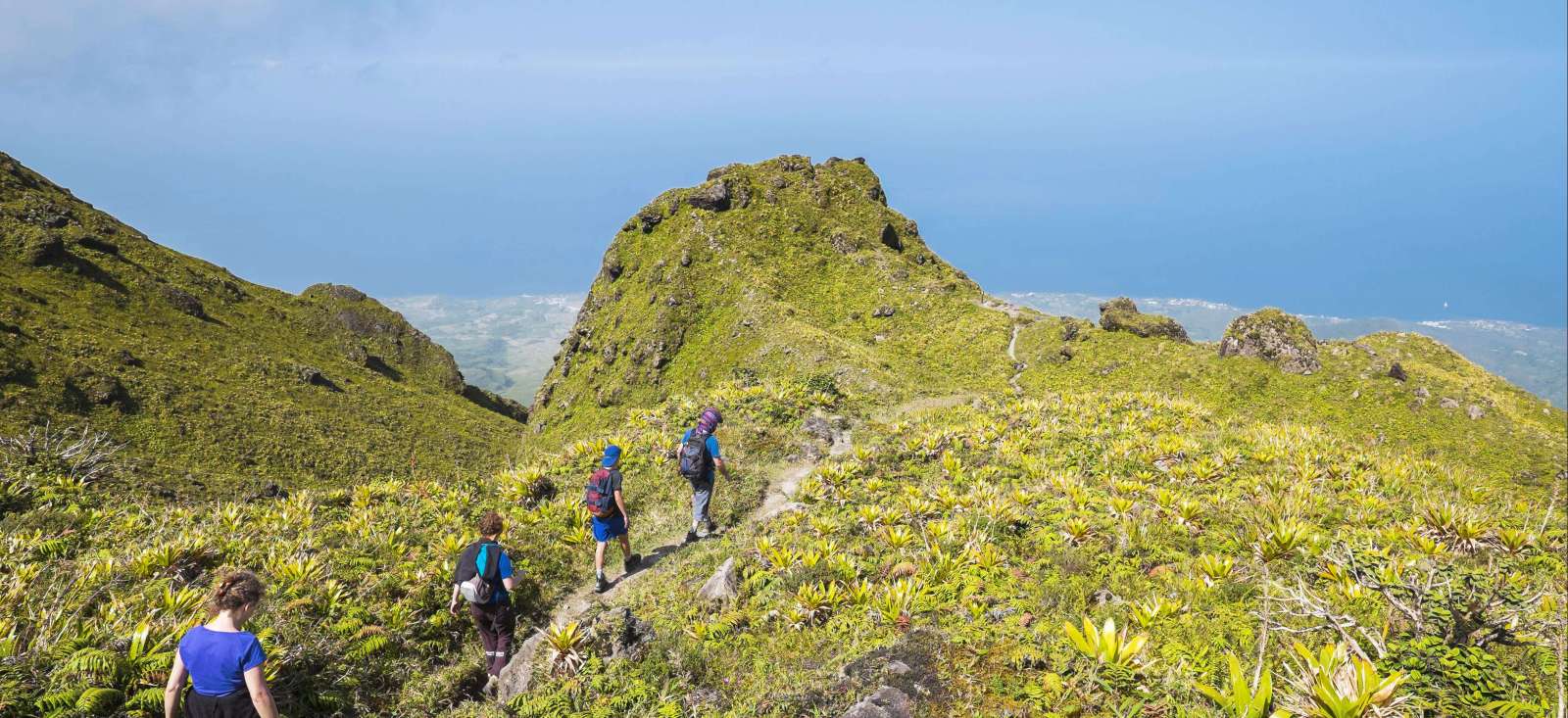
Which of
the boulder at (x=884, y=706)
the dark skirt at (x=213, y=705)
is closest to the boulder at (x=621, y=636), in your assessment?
the boulder at (x=884, y=706)

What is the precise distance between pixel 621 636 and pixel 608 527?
307 centimetres

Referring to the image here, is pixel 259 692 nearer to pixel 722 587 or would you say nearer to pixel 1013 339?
pixel 722 587

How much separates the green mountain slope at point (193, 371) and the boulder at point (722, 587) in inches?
1061

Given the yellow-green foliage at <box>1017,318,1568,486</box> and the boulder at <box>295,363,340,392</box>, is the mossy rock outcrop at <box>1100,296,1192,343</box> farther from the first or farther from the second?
the boulder at <box>295,363,340,392</box>

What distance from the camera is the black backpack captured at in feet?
Result: 38.3

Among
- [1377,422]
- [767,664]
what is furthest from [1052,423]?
[1377,422]

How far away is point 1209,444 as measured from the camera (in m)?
14.5

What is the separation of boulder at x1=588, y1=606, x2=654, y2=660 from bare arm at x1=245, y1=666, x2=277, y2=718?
3.31 metres

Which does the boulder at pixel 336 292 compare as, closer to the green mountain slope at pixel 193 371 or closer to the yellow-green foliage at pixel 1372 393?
the green mountain slope at pixel 193 371

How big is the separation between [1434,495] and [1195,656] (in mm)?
9568

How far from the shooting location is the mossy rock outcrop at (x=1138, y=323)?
1594 inches

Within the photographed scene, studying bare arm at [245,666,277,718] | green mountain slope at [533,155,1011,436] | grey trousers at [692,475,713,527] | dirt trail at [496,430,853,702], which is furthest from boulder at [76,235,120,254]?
bare arm at [245,666,277,718]

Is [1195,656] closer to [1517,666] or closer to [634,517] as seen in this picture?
[1517,666]

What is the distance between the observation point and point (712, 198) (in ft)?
198
